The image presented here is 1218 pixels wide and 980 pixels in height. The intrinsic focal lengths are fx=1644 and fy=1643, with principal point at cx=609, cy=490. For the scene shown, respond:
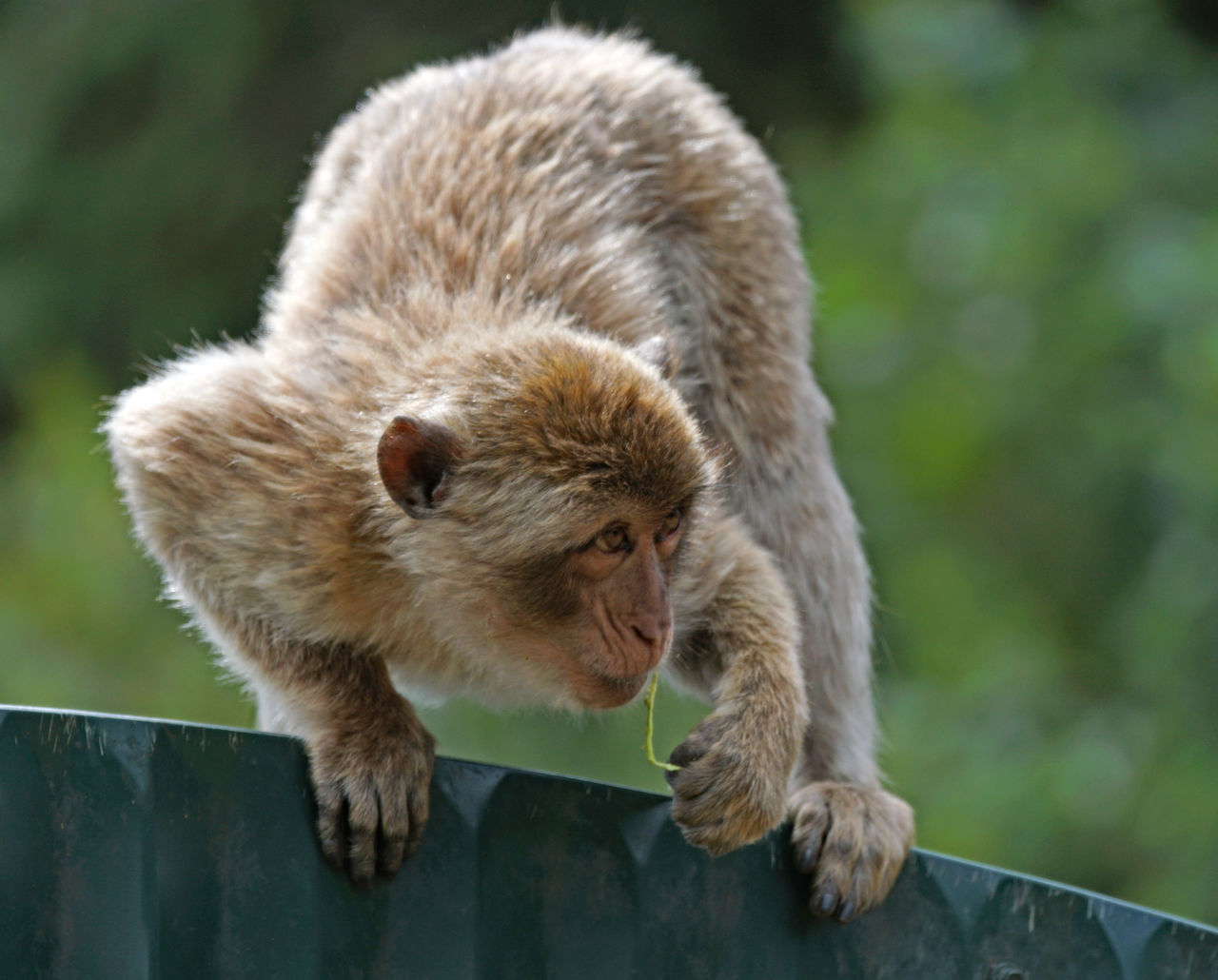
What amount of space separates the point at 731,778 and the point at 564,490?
2.32ft

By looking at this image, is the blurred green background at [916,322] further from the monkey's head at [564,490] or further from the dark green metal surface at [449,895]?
the dark green metal surface at [449,895]

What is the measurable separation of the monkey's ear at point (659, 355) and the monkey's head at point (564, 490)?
155 mm

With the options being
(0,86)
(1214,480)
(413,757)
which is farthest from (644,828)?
(0,86)

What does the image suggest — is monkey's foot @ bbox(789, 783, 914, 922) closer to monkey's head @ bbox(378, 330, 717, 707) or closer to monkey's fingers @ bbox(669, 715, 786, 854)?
monkey's fingers @ bbox(669, 715, 786, 854)

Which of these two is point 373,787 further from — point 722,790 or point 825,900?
point 825,900

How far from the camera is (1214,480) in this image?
655 cm

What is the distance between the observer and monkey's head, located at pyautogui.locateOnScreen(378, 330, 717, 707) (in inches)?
125

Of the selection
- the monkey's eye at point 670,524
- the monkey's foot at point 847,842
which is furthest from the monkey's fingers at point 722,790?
the monkey's eye at point 670,524

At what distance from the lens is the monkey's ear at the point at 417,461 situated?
3.14 metres

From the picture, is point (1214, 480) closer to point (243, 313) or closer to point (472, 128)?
point (472, 128)

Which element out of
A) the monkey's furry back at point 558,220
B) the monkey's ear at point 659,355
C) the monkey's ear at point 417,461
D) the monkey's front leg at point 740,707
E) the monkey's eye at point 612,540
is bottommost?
the monkey's front leg at point 740,707

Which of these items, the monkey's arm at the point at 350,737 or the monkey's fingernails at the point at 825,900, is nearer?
the monkey's arm at the point at 350,737

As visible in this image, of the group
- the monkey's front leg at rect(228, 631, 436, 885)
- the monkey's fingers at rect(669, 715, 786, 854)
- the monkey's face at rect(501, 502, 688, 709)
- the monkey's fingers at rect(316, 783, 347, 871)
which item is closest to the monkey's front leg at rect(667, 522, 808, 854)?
the monkey's fingers at rect(669, 715, 786, 854)

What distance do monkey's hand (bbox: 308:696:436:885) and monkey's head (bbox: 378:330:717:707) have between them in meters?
0.34
